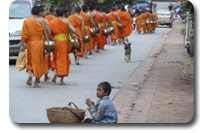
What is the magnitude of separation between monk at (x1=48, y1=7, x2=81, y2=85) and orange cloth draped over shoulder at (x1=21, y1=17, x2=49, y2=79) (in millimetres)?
443

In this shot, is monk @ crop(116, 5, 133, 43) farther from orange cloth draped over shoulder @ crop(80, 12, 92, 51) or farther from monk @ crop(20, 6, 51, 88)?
monk @ crop(20, 6, 51, 88)

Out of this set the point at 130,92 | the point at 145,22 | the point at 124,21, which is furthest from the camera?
the point at 145,22

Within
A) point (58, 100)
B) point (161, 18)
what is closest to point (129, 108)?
point (58, 100)

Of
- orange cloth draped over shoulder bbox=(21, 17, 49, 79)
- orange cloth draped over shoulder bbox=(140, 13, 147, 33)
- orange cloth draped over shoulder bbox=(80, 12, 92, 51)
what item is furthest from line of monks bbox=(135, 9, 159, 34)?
orange cloth draped over shoulder bbox=(21, 17, 49, 79)

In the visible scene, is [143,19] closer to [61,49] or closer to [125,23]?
[125,23]

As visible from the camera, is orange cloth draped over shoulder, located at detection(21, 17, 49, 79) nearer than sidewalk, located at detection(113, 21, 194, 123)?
No

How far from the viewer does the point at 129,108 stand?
940 cm

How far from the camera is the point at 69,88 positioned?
11328 mm

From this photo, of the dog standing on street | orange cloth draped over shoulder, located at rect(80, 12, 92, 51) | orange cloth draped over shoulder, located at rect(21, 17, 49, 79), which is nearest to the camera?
orange cloth draped over shoulder, located at rect(21, 17, 49, 79)

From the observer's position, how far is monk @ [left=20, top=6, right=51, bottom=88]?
10.9 m

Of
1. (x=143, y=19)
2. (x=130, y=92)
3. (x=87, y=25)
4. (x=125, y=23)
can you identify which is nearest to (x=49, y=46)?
(x=130, y=92)

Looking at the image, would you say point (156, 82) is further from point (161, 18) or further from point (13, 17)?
point (161, 18)

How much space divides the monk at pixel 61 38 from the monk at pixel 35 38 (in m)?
0.31

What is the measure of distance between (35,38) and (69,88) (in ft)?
4.06
